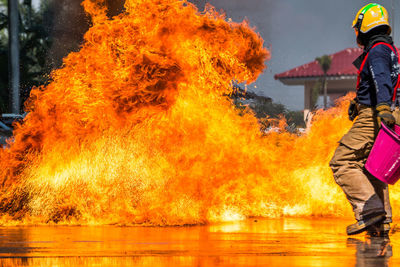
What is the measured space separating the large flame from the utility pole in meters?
13.9

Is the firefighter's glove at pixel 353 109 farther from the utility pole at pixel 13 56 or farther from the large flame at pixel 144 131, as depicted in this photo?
the utility pole at pixel 13 56

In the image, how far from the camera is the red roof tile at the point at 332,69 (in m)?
35.5

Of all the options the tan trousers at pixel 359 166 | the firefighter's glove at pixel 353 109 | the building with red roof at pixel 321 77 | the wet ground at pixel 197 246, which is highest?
the building with red roof at pixel 321 77

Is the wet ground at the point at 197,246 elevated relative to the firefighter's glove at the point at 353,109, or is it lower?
lower

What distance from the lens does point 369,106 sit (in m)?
7.16

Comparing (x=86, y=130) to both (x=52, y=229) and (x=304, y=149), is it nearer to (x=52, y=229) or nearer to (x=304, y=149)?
(x=52, y=229)

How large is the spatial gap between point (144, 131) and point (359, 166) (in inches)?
103

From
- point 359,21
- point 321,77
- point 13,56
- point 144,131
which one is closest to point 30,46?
point 13,56

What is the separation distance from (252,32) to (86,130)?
2417mm

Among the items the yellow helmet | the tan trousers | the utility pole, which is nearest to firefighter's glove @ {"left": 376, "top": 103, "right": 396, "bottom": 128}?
the tan trousers

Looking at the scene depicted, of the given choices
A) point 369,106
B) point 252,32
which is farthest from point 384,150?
point 252,32

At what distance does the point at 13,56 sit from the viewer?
74.8ft

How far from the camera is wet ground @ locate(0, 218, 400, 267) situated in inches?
205

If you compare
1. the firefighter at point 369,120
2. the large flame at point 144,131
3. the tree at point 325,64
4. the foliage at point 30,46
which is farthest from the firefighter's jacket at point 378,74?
the tree at point 325,64
